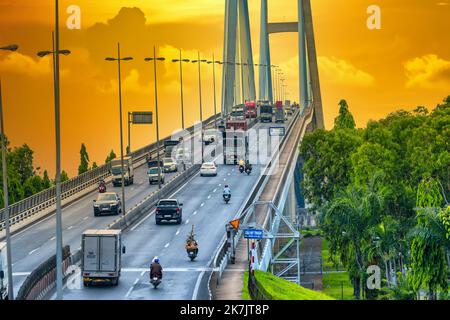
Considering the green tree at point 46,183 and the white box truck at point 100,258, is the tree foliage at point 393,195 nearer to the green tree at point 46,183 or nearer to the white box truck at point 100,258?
the white box truck at point 100,258

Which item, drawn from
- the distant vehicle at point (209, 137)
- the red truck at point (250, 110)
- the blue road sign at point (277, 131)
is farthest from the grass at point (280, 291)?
the red truck at point (250, 110)

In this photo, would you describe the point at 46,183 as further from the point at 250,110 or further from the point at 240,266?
the point at 240,266

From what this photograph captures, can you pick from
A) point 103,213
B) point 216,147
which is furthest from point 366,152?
point 216,147

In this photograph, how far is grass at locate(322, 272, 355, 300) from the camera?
84.2 metres

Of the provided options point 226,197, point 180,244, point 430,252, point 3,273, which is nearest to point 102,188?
point 226,197

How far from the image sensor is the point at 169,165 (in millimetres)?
112500

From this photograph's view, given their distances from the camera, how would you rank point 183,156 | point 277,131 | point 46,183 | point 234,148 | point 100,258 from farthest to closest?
point 46,183
point 277,131
point 234,148
point 183,156
point 100,258

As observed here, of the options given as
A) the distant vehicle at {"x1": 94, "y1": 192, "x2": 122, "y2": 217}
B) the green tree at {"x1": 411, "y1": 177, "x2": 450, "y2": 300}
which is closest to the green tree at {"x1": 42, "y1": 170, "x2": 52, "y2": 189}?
the distant vehicle at {"x1": 94, "y1": 192, "x2": 122, "y2": 217}

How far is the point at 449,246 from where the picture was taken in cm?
5047

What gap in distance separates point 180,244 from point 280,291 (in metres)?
20.2

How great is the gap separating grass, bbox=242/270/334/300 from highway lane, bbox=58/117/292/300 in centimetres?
257

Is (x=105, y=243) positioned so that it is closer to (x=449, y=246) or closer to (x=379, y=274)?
(x=449, y=246)

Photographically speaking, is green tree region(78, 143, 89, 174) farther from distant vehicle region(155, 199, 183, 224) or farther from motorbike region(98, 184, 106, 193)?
distant vehicle region(155, 199, 183, 224)
